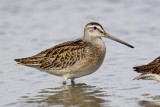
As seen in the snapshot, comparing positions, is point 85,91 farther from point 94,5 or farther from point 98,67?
point 94,5

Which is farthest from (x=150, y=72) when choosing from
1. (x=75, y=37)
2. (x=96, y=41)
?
(x=75, y=37)

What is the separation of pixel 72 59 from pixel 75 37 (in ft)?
11.3

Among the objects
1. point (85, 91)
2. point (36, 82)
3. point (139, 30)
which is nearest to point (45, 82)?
point (36, 82)

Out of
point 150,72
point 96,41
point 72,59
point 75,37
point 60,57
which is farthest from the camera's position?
point 75,37

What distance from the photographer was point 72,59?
12383 millimetres

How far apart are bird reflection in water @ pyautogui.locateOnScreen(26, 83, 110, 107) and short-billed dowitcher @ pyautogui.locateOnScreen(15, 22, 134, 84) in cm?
29

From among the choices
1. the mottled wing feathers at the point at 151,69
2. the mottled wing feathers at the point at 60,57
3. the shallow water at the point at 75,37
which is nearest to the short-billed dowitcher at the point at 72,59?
the mottled wing feathers at the point at 60,57

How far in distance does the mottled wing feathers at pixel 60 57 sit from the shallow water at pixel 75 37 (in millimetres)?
320

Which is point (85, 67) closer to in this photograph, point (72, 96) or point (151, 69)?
point (72, 96)

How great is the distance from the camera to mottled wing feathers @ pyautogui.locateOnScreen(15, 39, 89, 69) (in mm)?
12406

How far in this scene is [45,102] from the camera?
11.1 meters

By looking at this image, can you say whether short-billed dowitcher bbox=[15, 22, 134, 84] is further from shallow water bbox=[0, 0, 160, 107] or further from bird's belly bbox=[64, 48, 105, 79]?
shallow water bbox=[0, 0, 160, 107]

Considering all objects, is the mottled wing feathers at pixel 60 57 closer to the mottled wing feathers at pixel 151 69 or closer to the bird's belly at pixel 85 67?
the bird's belly at pixel 85 67

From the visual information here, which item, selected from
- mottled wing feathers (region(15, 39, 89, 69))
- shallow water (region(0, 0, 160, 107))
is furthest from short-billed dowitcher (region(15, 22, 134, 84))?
shallow water (region(0, 0, 160, 107))
